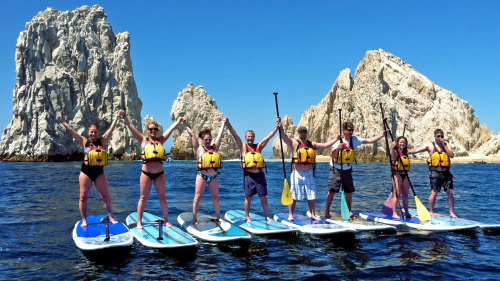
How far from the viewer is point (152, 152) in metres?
7.31

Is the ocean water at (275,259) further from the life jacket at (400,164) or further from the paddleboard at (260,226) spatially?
the life jacket at (400,164)

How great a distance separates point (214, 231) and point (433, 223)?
5469 mm

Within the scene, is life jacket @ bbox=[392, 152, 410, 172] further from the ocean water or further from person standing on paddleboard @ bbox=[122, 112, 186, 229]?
person standing on paddleboard @ bbox=[122, 112, 186, 229]

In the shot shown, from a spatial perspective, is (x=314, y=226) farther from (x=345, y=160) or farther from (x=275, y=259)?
(x=345, y=160)

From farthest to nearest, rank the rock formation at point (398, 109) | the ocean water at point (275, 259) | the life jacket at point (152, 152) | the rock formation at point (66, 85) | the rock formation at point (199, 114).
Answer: the rock formation at point (199, 114) < the rock formation at point (398, 109) < the rock formation at point (66, 85) < the life jacket at point (152, 152) < the ocean water at point (275, 259)

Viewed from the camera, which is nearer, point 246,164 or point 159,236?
point 159,236

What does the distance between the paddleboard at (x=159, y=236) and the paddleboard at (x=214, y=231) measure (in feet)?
1.20

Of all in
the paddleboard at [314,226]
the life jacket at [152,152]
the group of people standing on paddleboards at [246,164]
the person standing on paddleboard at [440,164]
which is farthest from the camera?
the person standing on paddleboard at [440,164]

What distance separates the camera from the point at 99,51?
94250 mm

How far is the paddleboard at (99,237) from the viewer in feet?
20.9

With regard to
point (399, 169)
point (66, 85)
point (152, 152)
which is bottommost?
point (399, 169)

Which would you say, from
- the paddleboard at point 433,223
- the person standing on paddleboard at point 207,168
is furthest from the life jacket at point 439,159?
the person standing on paddleboard at point 207,168

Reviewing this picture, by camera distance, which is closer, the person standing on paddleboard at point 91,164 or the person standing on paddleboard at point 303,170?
the person standing on paddleboard at point 91,164

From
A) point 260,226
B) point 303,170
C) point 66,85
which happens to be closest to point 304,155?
point 303,170
